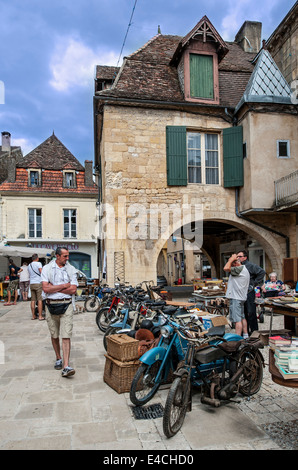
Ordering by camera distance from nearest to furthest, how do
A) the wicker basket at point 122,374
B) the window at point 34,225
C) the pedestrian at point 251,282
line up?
the wicker basket at point 122,374, the pedestrian at point 251,282, the window at point 34,225

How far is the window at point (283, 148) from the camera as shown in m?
12.0

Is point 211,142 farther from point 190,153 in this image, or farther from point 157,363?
point 157,363

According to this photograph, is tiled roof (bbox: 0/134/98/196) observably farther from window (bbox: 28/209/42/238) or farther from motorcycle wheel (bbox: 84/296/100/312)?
motorcycle wheel (bbox: 84/296/100/312)

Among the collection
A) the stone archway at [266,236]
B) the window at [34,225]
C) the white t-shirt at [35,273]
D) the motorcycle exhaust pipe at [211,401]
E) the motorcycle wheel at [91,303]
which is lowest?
the motorcycle wheel at [91,303]

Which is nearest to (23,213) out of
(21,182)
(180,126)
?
(21,182)

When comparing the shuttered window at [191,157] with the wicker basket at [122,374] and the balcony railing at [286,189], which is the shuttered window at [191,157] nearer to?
the balcony railing at [286,189]

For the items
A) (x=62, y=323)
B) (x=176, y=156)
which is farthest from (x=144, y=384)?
(x=176, y=156)

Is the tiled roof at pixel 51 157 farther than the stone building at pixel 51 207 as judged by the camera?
Yes

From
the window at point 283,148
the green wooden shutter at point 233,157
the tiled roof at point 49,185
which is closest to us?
the window at point 283,148

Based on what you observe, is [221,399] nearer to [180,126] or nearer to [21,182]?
[180,126]

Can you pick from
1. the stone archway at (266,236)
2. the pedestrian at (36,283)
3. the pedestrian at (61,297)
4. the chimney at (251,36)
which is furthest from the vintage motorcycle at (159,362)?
the chimney at (251,36)

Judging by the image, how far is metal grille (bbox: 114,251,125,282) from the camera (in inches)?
444

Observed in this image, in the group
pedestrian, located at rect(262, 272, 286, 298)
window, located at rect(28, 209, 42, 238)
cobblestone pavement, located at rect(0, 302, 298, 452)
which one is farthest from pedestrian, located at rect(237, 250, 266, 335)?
window, located at rect(28, 209, 42, 238)

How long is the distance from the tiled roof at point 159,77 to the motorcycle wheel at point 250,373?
9.66 m
